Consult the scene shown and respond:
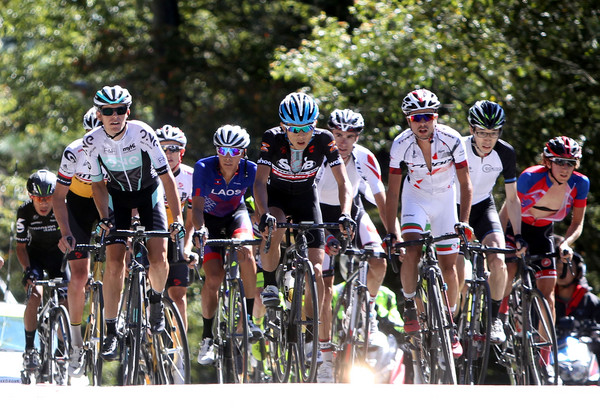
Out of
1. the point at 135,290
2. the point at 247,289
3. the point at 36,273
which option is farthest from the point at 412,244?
the point at 36,273

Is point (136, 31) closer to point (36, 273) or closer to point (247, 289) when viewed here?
point (36, 273)

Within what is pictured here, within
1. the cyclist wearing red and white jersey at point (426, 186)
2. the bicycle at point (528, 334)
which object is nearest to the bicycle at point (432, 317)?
the cyclist wearing red and white jersey at point (426, 186)

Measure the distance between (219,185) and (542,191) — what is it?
3.08 metres

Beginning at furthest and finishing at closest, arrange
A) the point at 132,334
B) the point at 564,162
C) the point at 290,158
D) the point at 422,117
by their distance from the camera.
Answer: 1. the point at 564,162
2. the point at 290,158
3. the point at 422,117
4. the point at 132,334

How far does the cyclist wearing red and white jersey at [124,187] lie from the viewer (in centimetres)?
841

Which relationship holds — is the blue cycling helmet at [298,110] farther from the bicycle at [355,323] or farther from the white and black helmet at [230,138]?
the bicycle at [355,323]

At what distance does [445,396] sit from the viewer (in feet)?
17.9

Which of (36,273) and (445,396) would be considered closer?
(445,396)

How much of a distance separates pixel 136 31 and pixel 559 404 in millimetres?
23269

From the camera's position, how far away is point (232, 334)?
8914 mm

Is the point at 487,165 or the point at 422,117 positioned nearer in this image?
the point at 422,117

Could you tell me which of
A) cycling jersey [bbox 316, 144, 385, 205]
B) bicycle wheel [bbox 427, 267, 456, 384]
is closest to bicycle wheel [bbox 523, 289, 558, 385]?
bicycle wheel [bbox 427, 267, 456, 384]

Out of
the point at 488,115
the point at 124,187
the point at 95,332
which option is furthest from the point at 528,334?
the point at 95,332

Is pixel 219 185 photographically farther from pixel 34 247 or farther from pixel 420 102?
pixel 34 247
